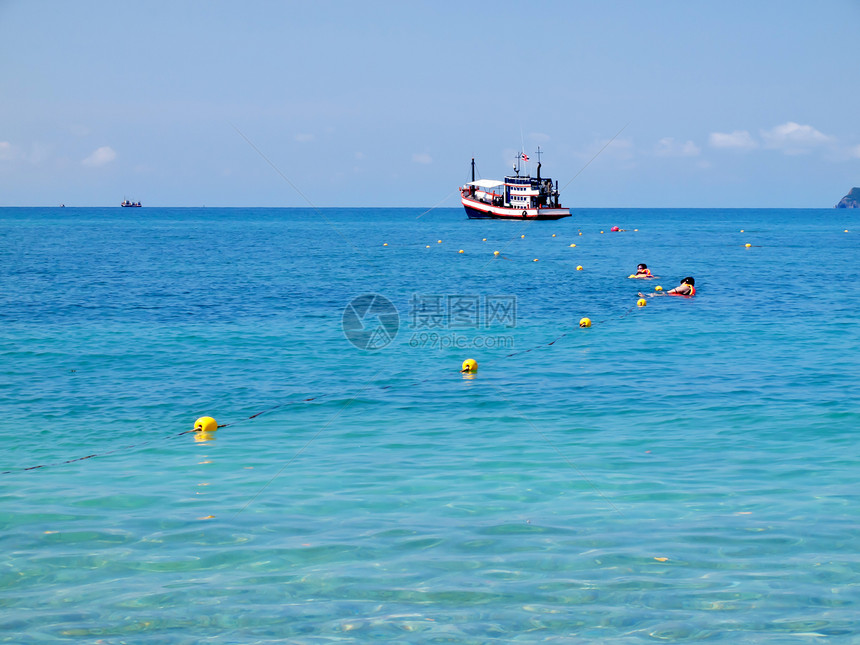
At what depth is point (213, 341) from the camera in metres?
25.0

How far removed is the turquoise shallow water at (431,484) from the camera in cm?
782

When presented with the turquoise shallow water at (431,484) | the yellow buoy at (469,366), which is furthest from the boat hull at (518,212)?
the yellow buoy at (469,366)

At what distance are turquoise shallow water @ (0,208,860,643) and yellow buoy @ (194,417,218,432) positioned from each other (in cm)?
46

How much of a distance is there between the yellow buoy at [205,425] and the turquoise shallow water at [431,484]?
1.51ft

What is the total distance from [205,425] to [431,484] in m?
5.61

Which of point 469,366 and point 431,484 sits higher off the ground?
point 469,366

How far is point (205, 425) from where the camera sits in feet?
48.6

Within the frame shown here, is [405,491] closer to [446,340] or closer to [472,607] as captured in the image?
[472,607]

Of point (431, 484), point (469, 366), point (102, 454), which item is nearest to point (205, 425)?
point (102, 454)

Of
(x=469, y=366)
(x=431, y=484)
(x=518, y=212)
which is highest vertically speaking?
(x=518, y=212)

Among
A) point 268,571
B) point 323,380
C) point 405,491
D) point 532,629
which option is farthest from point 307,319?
point 532,629

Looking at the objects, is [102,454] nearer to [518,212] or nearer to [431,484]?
[431,484]
